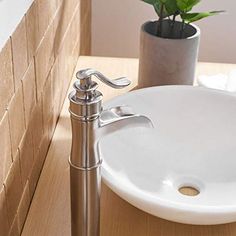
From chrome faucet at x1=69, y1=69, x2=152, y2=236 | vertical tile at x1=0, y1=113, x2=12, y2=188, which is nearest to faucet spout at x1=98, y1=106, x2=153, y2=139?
chrome faucet at x1=69, y1=69, x2=152, y2=236

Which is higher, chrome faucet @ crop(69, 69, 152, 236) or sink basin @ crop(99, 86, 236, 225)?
chrome faucet @ crop(69, 69, 152, 236)

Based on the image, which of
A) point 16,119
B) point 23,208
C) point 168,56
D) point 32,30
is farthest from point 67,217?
point 168,56

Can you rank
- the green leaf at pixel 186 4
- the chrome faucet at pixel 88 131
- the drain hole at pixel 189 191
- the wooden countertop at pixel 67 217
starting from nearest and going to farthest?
the chrome faucet at pixel 88 131
the wooden countertop at pixel 67 217
the drain hole at pixel 189 191
the green leaf at pixel 186 4

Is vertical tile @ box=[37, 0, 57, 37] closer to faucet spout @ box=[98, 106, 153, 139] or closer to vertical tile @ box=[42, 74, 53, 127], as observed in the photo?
vertical tile @ box=[42, 74, 53, 127]

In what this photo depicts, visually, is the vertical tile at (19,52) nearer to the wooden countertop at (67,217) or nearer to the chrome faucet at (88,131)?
the chrome faucet at (88,131)

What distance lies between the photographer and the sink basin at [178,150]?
949 mm

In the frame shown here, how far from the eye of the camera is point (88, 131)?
0.67 meters

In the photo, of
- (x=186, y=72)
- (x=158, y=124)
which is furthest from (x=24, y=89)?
(x=186, y=72)

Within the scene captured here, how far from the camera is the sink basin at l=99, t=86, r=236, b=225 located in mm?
949

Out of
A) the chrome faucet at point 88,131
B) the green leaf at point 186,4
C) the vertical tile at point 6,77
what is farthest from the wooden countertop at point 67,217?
the green leaf at point 186,4

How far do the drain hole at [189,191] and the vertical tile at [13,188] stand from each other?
0.31m

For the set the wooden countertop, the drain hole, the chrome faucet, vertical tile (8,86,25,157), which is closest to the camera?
the chrome faucet

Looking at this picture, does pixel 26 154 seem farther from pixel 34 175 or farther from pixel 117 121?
pixel 117 121

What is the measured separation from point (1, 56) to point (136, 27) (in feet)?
3.84
